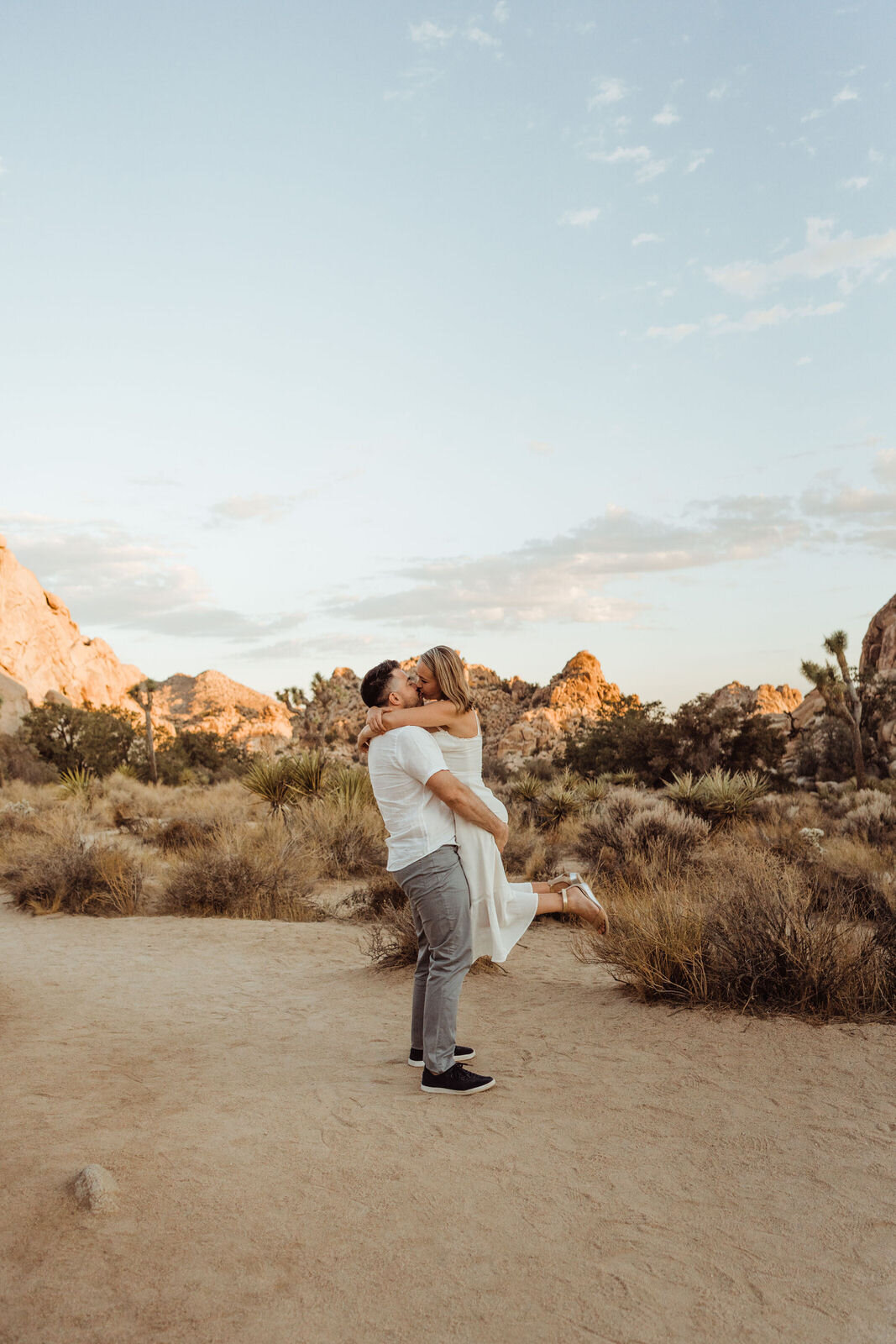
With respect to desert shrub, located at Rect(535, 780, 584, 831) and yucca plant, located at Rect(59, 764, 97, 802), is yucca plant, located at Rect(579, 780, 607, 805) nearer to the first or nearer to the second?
desert shrub, located at Rect(535, 780, 584, 831)

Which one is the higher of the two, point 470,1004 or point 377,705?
point 377,705

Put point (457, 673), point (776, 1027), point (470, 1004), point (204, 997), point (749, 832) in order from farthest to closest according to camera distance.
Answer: point (749, 832) → point (204, 997) → point (470, 1004) → point (776, 1027) → point (457, 673)

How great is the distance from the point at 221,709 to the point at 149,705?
50.7 metres

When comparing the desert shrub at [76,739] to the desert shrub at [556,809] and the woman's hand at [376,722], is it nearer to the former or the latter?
the desert shrub at [556,809]

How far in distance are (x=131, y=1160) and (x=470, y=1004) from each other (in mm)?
3537

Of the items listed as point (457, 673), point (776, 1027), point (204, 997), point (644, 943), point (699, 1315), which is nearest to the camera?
point (699, 1315)

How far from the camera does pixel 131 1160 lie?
361 centimetres

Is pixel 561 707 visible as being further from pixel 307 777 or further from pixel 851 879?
pixel 851 879

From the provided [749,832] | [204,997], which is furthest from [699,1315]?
[749,832]

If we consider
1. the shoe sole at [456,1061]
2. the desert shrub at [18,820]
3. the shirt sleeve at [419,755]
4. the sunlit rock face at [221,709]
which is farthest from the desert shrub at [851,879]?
the sunlit rock face at [221,709]

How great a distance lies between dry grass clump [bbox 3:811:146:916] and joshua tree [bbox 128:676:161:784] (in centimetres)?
2212

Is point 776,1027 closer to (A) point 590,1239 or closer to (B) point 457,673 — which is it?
(A) point 590,1239

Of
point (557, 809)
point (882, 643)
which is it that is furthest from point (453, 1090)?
point (882, 643)

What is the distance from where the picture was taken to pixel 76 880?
37.8ft
